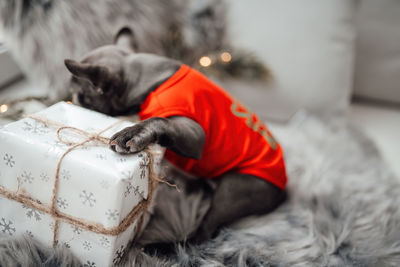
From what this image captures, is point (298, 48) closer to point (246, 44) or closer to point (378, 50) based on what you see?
point (246, 44)

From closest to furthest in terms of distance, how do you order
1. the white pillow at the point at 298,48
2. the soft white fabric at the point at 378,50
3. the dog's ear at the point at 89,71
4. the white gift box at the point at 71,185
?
the white gift box at the point at 71,185
the dog's ear at the point at 89,71
the white pillow at the point at 298,48
the soft white fabric at the point at 378,50

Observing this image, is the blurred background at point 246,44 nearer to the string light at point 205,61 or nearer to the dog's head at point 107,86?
the string light at point 205,61

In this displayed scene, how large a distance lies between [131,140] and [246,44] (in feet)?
2.34

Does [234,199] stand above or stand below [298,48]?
below

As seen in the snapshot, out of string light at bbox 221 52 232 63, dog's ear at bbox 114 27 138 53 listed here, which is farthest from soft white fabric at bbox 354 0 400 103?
dog's ear at bbox 114 27 138 53

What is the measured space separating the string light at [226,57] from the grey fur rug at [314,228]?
1.21ft

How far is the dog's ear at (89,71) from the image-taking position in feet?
2.16

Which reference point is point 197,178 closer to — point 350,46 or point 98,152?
point 98,152

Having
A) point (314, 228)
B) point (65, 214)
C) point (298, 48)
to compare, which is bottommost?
point (314, 228)

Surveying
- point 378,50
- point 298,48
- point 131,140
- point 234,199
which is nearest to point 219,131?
point 234,199

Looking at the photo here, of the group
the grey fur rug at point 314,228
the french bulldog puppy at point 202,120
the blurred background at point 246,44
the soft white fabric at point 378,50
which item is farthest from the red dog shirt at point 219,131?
the soft white fabric at point 378,50

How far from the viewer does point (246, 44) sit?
1.14m

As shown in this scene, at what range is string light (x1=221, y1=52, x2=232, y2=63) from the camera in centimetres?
115

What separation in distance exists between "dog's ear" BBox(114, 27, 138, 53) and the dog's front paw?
1.26ft
